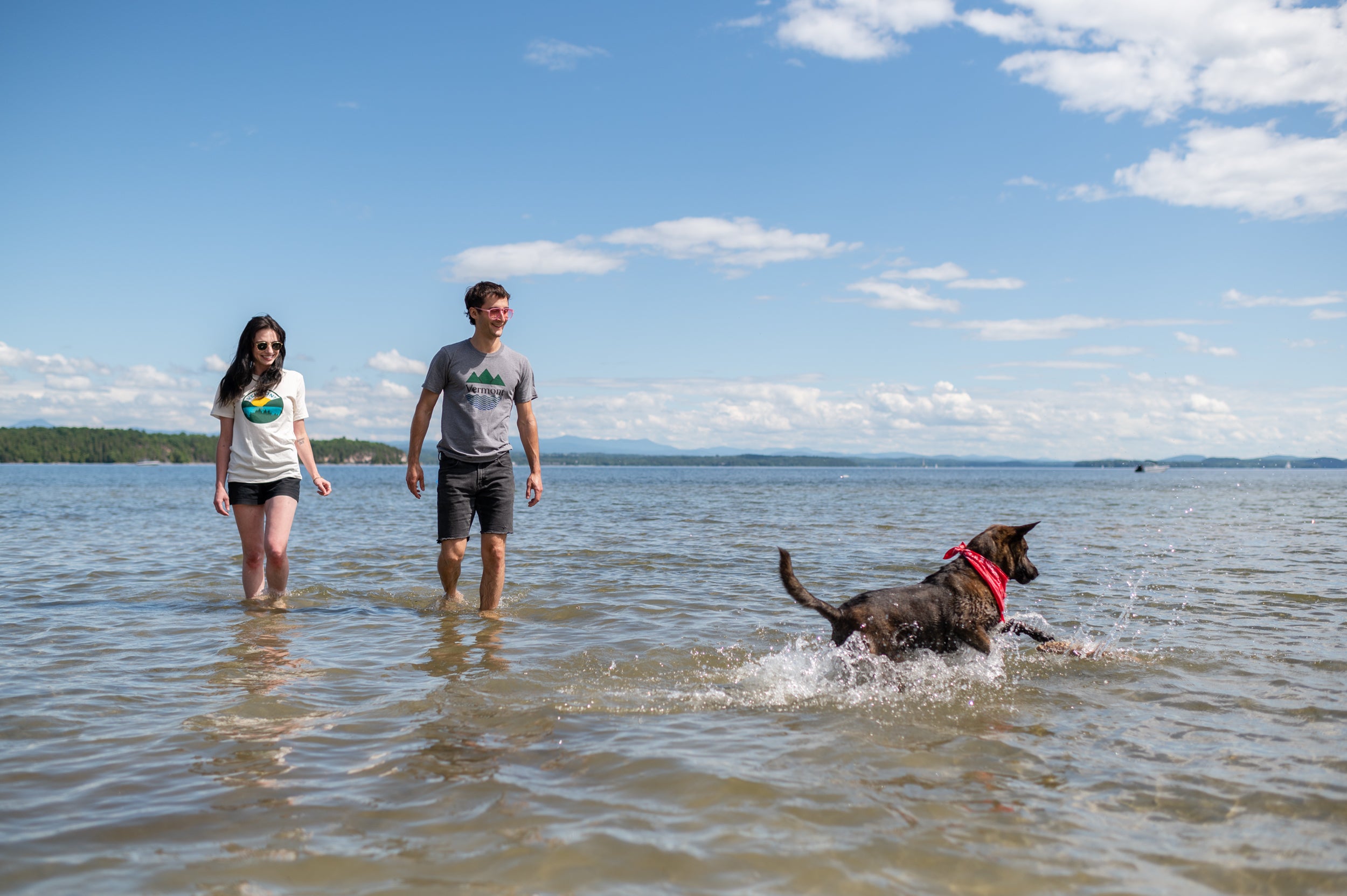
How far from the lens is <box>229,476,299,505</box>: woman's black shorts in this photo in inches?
298

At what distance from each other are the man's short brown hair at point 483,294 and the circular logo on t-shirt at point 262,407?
2.06 m

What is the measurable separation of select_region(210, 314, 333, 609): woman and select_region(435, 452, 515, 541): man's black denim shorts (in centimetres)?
108

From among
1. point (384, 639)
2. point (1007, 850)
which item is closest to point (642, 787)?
point (1007, 850)

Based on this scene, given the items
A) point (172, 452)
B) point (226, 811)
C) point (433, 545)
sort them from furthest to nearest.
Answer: point (172, 452)
point (433, 545)
point (226, 811)

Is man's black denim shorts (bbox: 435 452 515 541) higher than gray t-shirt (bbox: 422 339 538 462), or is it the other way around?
gray t-shirt (bbox: 422 339 538 462)

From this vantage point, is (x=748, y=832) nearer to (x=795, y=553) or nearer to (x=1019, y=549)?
(x=1019, y=549)

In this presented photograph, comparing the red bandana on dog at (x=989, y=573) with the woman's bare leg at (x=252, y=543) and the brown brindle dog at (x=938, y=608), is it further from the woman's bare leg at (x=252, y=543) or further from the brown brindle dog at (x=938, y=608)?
the woman's bare leg at (x=252, y=543)

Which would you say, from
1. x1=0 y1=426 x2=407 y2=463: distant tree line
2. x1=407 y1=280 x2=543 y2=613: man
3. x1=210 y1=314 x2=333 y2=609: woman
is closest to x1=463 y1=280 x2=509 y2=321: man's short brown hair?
x1=407 y1=280 x2=543 y2=613: man

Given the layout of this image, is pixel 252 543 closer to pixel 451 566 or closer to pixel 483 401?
pixel 451 566

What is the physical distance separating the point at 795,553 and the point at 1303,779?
10468 mm

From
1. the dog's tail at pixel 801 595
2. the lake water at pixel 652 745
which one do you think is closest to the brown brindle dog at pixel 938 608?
the dog's tail at pixel 801 595

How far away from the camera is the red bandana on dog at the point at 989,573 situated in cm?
625

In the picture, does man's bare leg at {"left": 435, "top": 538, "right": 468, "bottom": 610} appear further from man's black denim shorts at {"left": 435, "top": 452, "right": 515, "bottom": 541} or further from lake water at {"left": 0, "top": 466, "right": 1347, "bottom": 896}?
lake water at {"left": 0, "top": 466, "right": 1347, "bottom": 896}

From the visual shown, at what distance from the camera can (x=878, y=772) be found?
4051 mm
